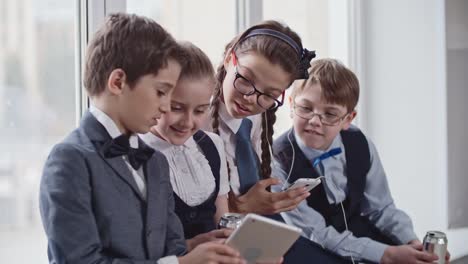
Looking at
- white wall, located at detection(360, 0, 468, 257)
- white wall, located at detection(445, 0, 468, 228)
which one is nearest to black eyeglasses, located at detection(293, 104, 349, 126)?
white wall, located at detection(360, 0, 468, 257)

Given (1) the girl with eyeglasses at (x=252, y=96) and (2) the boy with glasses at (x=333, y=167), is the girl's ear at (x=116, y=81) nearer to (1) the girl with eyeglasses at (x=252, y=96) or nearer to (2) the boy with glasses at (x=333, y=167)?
(1) the girl with eyeglasses at (x=252, y=96)

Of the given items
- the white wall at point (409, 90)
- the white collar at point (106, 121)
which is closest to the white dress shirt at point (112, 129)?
the white collar at point (106, 121)

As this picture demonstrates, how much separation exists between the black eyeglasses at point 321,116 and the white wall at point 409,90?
1.29m

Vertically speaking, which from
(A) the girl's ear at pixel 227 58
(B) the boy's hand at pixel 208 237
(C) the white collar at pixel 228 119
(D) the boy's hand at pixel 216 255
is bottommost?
(B) the boy's hand at pixel 208 237

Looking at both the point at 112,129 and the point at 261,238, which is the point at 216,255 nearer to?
the point at 261,238

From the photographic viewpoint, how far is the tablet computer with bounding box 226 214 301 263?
4.86 ft

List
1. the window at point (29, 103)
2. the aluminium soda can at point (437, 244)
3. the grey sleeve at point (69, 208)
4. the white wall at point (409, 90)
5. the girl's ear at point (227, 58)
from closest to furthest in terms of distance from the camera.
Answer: the grey sleeve at point (69, 208), the window at point (29, 103), the girl's ear at point (227, 58), the aluminium soda can at point (437, 244), the white wall at point (409, 90)

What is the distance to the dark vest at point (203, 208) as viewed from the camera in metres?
1.83

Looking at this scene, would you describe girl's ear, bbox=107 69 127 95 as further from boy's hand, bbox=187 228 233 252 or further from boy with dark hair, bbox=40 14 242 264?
boy's hand, bbox=187 228 233 252

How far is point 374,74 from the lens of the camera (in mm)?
3586

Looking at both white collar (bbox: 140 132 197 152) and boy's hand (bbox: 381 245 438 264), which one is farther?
boy's hand (bbox: 381 245 438 264)

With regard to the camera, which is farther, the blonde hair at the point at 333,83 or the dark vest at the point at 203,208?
the blonde hair at the point at 333,83

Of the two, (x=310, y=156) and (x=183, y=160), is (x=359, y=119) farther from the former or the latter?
(x=183, y=160)

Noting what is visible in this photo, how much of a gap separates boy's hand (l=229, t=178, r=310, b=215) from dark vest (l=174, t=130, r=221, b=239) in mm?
157
